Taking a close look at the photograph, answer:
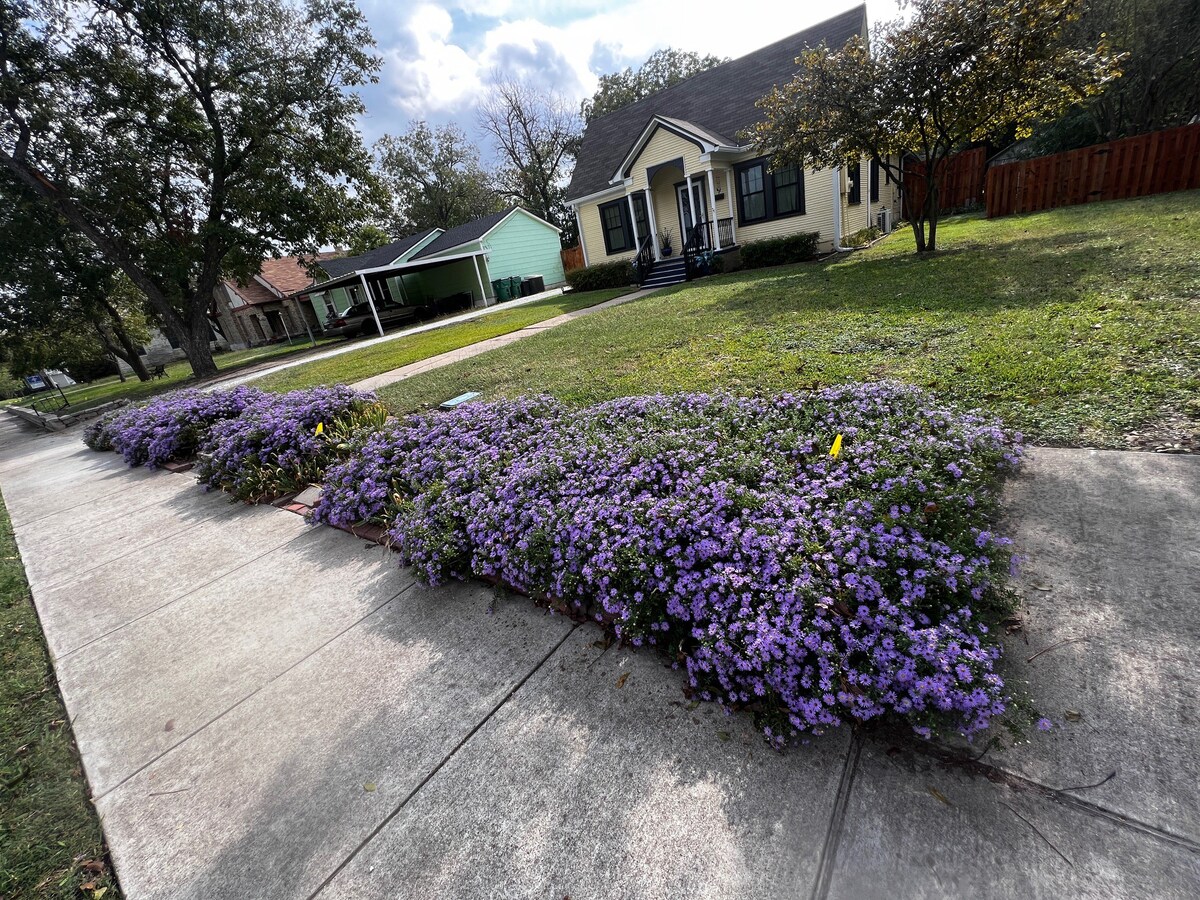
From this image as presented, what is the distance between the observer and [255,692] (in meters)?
2.38

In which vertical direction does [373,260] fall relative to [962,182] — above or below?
above

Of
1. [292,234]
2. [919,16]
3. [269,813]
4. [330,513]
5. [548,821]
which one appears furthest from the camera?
[292,234]

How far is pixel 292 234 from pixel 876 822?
Answer: 19964 mm

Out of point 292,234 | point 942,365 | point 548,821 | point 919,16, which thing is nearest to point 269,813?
point 548,821

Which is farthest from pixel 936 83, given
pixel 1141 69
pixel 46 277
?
pixel 46 277

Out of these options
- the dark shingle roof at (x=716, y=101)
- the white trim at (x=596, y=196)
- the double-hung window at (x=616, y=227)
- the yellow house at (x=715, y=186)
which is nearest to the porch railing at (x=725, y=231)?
the yellow house at (x=715, y=186)

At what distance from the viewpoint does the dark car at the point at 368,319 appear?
21547 millimetres

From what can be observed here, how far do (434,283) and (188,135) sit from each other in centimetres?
1271

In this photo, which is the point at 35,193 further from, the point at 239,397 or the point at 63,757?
the point at 63,757

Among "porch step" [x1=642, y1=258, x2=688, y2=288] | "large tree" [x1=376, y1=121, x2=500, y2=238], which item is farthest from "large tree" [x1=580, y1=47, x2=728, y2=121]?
"porch step" [x1=642, y1=258, x2=688, y2=288]

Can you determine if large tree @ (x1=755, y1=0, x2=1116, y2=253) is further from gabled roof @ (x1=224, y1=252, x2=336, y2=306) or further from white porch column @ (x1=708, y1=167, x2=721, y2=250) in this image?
gabled roof @ (x1=224, y1=252, x2=336, y2=306)

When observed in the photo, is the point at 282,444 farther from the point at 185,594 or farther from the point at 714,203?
the point at 714,203

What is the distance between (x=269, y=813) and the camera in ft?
5.90

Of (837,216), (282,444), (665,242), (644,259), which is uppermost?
(665,242)
